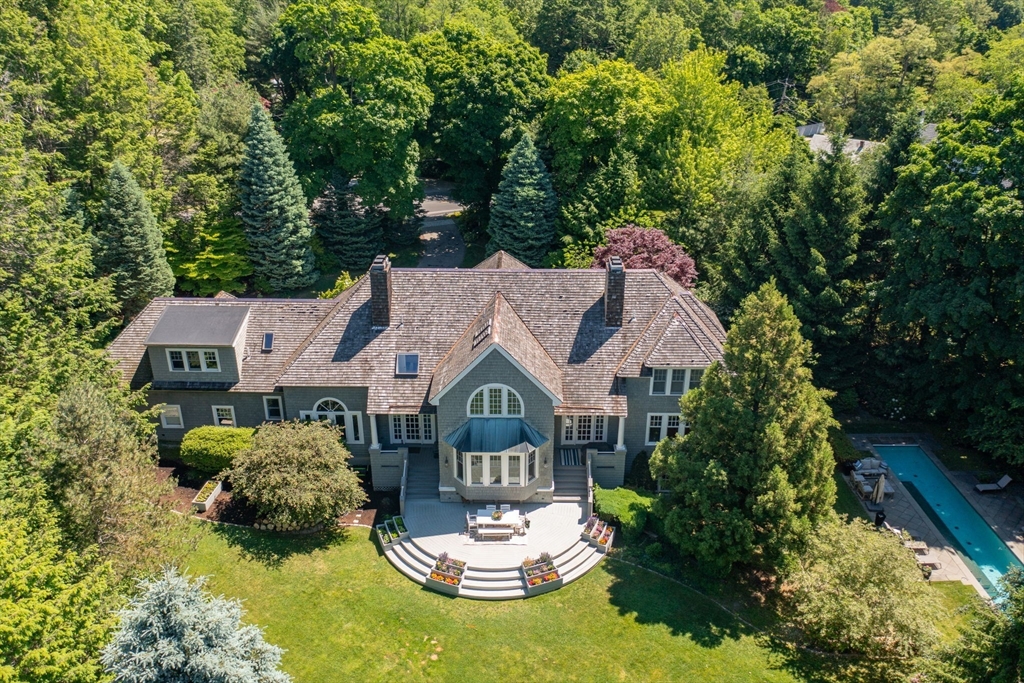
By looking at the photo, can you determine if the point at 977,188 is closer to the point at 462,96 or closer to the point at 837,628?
the point at 837,628

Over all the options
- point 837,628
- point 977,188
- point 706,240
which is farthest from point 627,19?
point 837,628

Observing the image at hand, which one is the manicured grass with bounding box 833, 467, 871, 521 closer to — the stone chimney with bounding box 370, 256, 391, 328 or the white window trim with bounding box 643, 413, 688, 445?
the white window trim with bounding box 643, 413, 688, 445

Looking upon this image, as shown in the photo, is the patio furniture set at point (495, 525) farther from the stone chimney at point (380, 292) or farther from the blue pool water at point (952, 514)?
the blue pool water at point (952, 514)

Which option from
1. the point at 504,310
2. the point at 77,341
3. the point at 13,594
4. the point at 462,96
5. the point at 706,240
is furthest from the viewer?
the point at 462,96

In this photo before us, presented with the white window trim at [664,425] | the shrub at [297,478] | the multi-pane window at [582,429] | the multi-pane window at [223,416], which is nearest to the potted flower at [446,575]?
the shrub at [297,478]

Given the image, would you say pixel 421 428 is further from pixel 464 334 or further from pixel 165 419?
pixel 165 419

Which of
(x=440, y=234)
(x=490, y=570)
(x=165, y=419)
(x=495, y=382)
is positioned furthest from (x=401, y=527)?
(x=440, y=234)

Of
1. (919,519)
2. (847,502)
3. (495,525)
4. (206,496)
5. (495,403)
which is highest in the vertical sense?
(495,403)
